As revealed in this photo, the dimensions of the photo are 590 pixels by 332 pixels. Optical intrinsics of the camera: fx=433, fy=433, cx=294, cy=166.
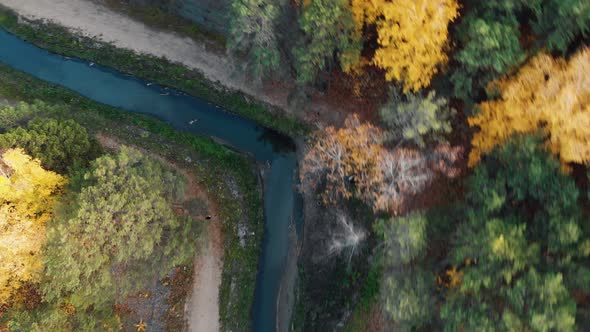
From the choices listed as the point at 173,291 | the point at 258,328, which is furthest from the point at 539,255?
the point at 173,291

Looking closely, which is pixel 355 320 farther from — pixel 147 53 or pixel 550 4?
pixel 147 53

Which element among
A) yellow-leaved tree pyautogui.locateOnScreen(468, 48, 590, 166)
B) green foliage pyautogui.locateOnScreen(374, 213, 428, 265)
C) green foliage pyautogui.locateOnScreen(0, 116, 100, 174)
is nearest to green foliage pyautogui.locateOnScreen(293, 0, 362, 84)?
yellow-leaved tree pyautogui.locateOnScreen(468, 48, 590, 166)

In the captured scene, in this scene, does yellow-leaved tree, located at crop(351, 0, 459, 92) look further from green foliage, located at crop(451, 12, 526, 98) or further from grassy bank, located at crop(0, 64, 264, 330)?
grassy bank, located at crop(0, 64, 264, 330)

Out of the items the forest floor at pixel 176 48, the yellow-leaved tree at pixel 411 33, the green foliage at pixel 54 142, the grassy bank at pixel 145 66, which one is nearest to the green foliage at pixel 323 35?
the yellow-leaved tree at pixel 411 33

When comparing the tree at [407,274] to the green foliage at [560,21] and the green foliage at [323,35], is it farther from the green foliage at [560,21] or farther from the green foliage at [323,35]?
the green foliage at [560,21]

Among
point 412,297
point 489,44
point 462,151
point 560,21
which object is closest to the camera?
point 560,21

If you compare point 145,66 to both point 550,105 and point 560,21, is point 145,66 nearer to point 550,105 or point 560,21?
point 560,21

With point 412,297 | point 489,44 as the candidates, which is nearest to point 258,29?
point 489,44

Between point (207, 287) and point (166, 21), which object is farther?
point (166, 21)
